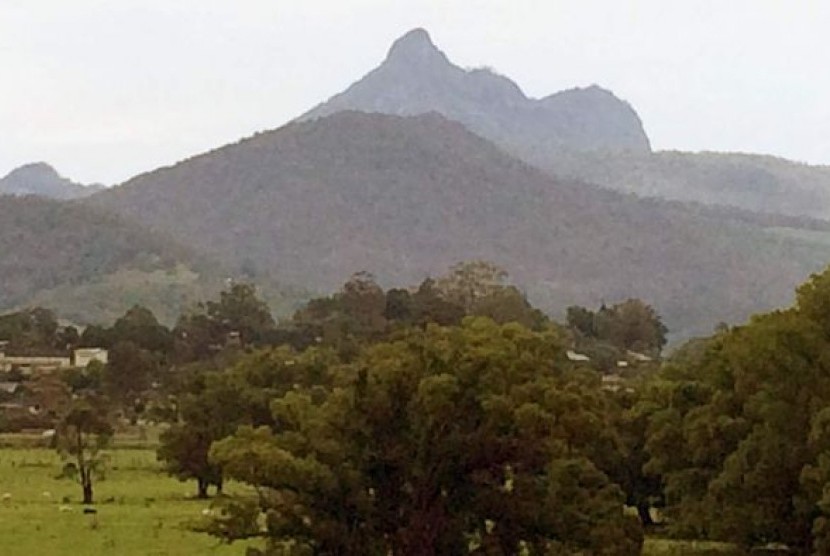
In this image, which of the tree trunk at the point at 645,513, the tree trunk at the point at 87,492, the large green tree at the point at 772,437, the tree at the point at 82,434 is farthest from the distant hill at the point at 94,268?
the large green tree at the point at 772,437

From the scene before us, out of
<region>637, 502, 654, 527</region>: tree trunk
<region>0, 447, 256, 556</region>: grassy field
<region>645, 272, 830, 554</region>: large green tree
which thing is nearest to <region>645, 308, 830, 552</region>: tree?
<region>645, 272, 830, 554</region>: large green tree

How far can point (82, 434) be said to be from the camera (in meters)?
47.3

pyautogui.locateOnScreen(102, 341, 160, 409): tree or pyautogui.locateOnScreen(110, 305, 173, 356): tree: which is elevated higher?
pyautogui.locateOnScreen(110, 305, 173, 356): tree

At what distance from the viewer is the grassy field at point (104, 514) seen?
30.4m

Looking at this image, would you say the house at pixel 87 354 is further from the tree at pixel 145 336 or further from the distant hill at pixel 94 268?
the distant hill at pixel 94 268

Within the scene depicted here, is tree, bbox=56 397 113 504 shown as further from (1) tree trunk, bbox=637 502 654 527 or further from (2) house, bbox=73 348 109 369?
(2) house, bbox=73 348 109 369

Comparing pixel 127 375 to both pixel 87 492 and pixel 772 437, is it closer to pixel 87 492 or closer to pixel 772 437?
pixel 87 492

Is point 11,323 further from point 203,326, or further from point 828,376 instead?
point 828,376

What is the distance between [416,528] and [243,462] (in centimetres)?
294

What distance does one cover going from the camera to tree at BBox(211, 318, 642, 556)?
79.8 feet

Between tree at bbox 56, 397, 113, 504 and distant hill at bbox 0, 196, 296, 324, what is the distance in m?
106

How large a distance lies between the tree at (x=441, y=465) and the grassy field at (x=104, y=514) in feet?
12.9

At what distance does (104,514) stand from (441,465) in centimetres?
1532

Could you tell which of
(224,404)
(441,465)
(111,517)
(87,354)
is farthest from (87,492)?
(87,354)
